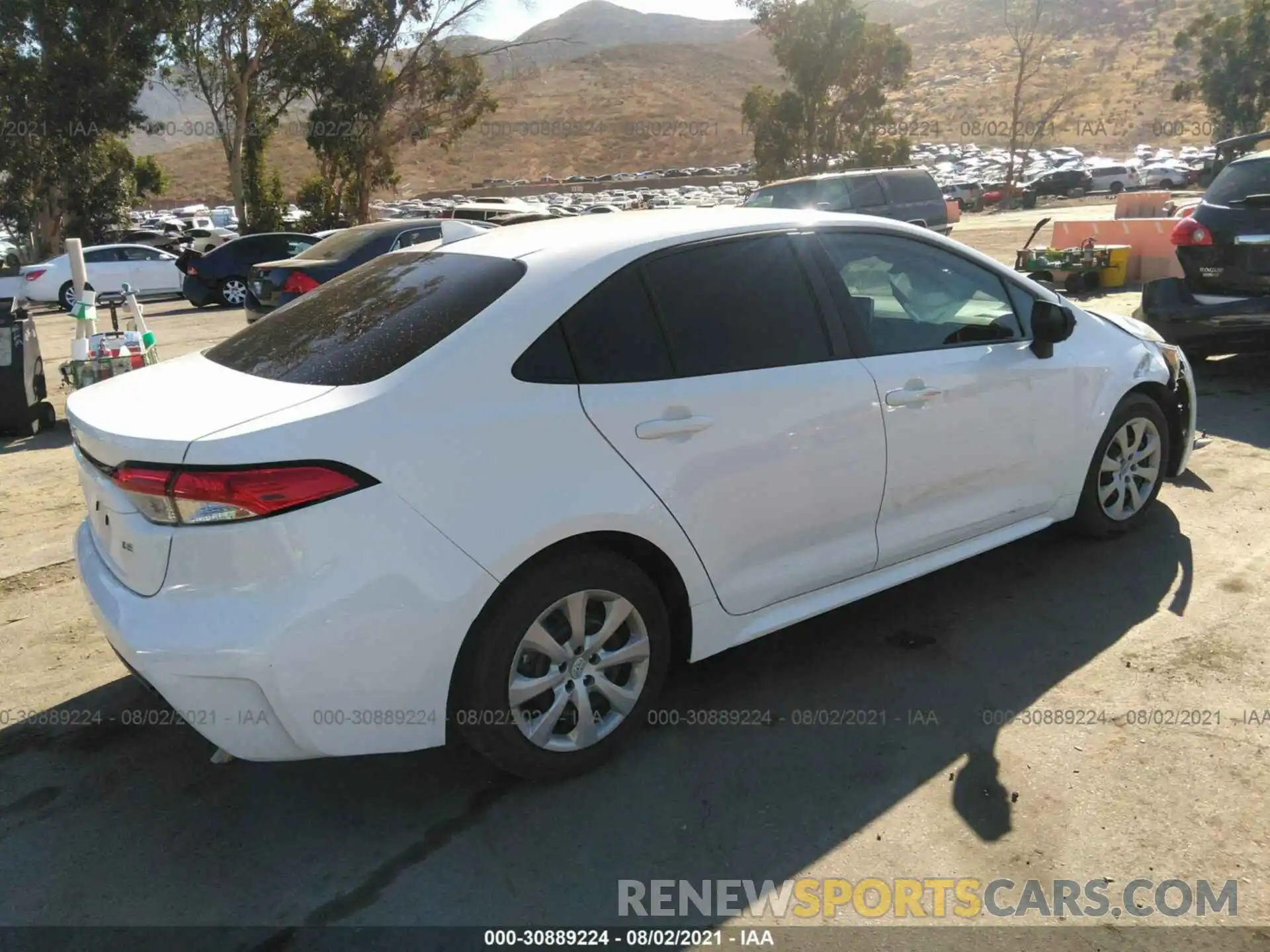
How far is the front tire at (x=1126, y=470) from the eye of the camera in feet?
15.2

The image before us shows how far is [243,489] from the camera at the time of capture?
2600 mm

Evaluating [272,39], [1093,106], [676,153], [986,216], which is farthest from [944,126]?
[272,39]

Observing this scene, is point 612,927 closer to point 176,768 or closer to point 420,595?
point 420,595

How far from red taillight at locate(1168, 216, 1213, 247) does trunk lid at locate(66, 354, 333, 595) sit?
23.1ft

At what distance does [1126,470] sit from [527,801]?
3263 mm

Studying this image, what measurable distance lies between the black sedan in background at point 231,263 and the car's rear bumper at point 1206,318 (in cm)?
1499

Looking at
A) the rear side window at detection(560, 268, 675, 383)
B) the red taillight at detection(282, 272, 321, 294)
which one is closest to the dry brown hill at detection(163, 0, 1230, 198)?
the red taillight at detection(282, 272, 321, 294)

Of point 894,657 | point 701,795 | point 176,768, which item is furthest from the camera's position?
point 894,657

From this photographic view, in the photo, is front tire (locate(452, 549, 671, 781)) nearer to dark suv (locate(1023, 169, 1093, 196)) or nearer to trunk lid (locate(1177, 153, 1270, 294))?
trunk lid (locate(1177, 153, 1270, 294))

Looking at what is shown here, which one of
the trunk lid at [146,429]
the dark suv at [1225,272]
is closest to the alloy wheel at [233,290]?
the dark suv at [1225,272]

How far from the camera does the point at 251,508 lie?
2604mm

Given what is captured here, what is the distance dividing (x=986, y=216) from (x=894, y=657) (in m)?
40.0

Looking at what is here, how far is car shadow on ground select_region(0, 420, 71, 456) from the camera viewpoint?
7.84m

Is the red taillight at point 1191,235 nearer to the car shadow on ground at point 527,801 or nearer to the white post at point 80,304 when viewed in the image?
the car shadow on ground at point 527,801
